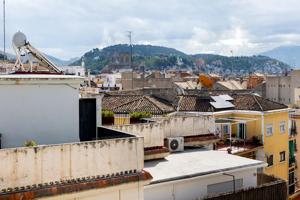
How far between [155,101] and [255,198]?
17.1 meters

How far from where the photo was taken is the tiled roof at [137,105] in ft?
96.6

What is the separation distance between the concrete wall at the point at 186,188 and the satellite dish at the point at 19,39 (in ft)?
19.1

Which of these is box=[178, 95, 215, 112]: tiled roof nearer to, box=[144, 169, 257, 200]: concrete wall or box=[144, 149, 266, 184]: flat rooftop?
box=[144, 149, 266, 184]: flat rooftop

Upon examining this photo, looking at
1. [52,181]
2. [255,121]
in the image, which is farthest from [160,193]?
[255,121]

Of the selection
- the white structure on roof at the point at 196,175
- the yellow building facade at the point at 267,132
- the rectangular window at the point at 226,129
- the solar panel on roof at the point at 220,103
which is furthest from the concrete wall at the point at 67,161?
the solar panel on roof at the point at 220,103

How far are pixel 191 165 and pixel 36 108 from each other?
6478mm

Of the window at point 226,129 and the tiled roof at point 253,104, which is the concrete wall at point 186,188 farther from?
the tiled roof at point 253,104

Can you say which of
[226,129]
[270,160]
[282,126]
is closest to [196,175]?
[226,129]

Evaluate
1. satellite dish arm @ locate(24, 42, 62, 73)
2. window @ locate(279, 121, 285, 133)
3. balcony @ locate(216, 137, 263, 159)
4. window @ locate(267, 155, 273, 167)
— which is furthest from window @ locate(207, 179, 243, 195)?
window @ locate(279, 121, 285, 133)

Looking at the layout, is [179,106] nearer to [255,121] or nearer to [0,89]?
[255,121]

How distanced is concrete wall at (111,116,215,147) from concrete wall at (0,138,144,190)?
15.4ft

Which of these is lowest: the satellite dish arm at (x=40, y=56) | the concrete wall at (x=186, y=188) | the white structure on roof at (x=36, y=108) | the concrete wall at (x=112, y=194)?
the concrete wall at (x=186, y=188)

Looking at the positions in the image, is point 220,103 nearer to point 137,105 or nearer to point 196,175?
point 137,105

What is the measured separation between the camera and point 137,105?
99.9ft
